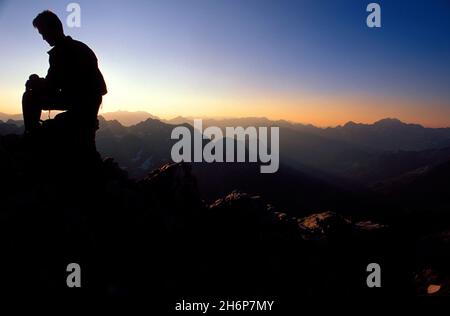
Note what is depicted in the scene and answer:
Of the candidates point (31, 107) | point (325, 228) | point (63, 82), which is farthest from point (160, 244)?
point (325, 228)

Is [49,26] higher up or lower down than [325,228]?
higher up

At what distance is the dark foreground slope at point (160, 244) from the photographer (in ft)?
31.1

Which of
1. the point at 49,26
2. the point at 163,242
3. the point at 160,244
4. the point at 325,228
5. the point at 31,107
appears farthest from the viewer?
the point at 325,228

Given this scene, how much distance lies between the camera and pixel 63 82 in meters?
10.3

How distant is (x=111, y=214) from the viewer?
12.2 metres

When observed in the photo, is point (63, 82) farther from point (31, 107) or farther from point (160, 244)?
point (160, 244)

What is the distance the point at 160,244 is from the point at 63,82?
6.79 m

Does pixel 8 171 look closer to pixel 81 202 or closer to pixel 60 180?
pixel 60 180

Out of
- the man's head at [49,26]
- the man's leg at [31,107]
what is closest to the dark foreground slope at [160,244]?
the man's leg at [31,107]

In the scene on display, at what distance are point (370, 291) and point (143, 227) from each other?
10.4 meters

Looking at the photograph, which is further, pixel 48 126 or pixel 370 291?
pixel 370 291

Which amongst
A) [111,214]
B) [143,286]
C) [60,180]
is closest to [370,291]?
[143,286]

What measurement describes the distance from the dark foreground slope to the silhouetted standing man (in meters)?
1.29

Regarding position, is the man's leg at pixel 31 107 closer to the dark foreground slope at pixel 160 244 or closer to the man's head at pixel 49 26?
the dark foreground slope at pixel 160 244
